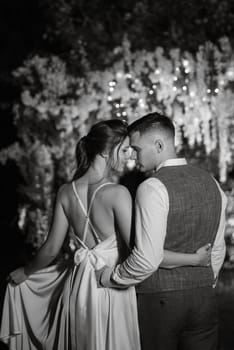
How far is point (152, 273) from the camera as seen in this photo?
8.95 ft

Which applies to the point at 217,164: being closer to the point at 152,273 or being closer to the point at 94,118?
the point at 94,118

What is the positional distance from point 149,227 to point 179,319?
51 cm

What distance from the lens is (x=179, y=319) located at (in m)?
2.71

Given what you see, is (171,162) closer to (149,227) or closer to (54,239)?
(149,227)

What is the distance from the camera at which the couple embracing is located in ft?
8.63

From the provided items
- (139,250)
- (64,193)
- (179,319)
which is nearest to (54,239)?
(64,193)

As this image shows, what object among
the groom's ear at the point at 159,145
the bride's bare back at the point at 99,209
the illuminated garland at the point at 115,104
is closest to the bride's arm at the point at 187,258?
the bride's bare back at the point at 99,209

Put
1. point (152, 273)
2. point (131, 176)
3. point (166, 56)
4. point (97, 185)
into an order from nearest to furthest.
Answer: point (152, 273)
point (97, 185)
point (131, 176)
point (166, 56)

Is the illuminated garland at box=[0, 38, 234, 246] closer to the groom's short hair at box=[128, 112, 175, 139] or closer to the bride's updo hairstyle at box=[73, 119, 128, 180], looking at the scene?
the bride's updo hairstyle at box=[73, 119, 128, 180]

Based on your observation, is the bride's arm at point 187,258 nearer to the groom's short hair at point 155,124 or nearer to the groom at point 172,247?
the groom at point 172,247

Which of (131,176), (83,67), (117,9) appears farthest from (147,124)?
(117,9)

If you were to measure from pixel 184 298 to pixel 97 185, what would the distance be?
2.30 feet

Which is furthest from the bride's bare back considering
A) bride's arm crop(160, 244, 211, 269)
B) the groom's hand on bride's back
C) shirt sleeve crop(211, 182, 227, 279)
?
shirt sleeve crop(211, 182, 227, 279)

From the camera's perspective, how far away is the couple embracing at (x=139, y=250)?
263 centimetres
